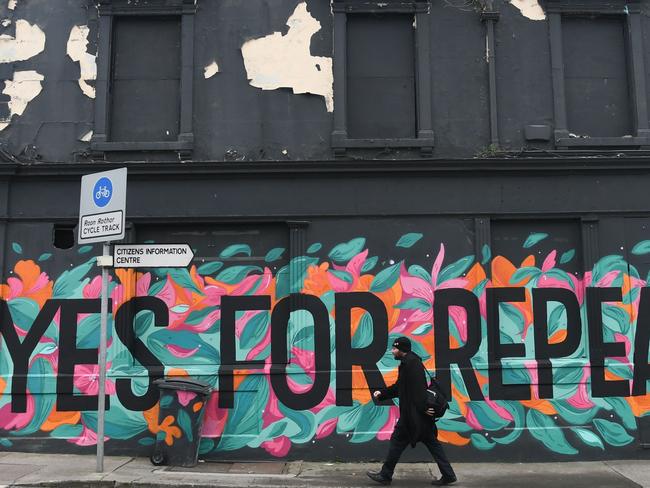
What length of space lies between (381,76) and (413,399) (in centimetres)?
485

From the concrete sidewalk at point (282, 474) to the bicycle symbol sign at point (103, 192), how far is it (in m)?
3.18

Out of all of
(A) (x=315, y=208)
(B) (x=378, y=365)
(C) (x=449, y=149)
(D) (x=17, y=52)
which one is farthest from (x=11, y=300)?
(C) (x=449, y=149)

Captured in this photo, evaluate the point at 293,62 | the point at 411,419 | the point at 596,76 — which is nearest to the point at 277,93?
the point at 293,62

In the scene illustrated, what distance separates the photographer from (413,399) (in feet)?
23.6

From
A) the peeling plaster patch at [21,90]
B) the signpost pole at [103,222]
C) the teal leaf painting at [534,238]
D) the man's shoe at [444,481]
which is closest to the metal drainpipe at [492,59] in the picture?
the teal leaf painting at [534,238]

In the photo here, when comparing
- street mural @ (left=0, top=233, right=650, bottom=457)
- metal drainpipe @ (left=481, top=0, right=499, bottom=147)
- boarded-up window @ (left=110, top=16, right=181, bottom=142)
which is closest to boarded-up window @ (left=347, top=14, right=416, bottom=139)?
metal drainpipe @ (left=481, top=0, right=499, bottom=147)

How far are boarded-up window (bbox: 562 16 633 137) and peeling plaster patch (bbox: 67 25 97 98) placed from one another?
7.08 metres

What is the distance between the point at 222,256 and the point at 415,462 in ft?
12.7

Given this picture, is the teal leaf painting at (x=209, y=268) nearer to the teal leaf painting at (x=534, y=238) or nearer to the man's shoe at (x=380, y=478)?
the man's shoe at (x=380, y=478)

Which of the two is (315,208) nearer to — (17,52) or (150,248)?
(150,248)

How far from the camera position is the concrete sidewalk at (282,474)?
283 inches

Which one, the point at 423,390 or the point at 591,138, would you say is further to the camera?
the point at 591,138

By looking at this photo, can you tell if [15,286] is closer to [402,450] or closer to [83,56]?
[83,56]

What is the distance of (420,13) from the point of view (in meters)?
9.41
